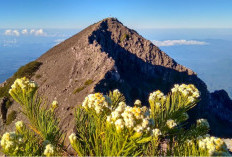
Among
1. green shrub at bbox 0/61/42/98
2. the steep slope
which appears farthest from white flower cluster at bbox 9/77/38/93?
green shrub at bbox 0/61/42/98

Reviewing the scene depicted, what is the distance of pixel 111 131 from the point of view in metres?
3.85

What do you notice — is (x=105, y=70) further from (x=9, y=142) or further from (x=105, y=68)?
(x=9, y=142)

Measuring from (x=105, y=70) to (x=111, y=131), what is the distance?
119 feet

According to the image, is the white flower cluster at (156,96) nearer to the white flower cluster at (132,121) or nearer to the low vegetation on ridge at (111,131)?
the low vegetation on ridge at (111,131)

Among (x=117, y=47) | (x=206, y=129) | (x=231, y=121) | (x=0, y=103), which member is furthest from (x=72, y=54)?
(x=231, y=121)

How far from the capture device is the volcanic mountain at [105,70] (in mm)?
36656

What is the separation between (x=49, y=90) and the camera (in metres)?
42.0

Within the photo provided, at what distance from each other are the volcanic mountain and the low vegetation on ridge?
34.3ft

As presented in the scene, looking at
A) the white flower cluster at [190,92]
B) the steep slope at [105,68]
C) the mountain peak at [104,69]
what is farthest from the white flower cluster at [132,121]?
the steep slope at [105,68]

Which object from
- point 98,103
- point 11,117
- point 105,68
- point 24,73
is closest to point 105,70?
point 105,68

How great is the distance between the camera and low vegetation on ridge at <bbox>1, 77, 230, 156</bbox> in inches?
149

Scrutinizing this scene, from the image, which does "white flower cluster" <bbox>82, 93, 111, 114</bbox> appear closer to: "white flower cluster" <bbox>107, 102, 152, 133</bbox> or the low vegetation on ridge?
the low vegetation on ridge

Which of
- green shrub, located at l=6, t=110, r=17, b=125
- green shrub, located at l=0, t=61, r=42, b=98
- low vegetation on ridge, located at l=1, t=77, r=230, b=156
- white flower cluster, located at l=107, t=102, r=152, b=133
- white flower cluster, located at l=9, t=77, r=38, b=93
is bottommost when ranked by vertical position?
green shrub, located at l=6, t=110, r=17, b=125

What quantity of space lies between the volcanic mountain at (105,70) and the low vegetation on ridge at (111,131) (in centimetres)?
1045
